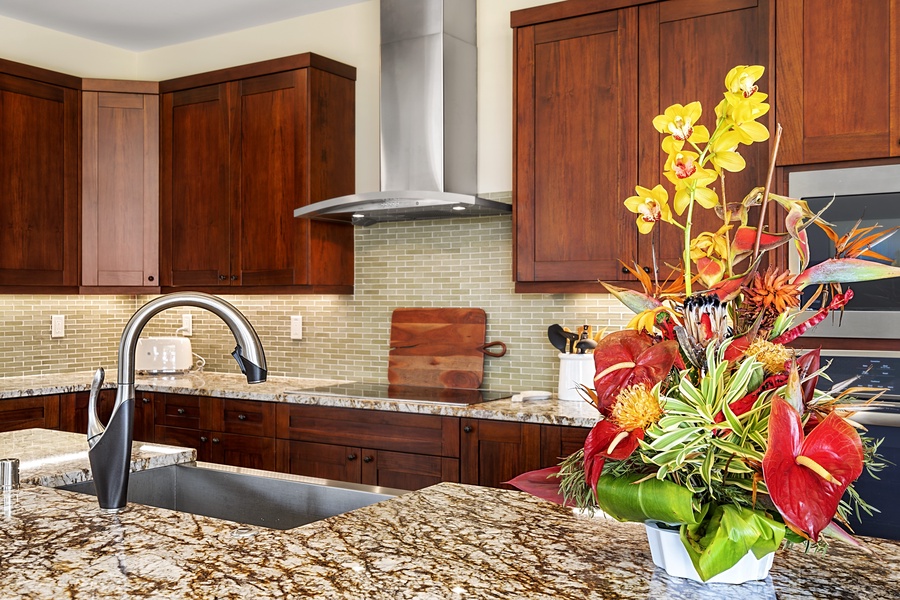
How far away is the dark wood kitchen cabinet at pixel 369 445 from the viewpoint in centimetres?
330

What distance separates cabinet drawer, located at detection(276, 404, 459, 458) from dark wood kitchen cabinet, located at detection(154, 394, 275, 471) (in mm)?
116

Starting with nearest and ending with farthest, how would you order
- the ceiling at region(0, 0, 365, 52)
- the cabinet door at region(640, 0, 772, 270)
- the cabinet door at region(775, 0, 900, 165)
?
1. the cabinet door at region(775, 0, 900, 165)
2. the cabinet door at region(640, 0, 772, 270)
3. the ceiling at region(0, 0, 365, 52)

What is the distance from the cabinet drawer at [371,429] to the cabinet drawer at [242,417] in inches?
2.5

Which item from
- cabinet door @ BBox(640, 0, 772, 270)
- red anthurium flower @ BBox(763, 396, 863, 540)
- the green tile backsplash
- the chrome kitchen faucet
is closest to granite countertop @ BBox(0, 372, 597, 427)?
the green tile backsplash

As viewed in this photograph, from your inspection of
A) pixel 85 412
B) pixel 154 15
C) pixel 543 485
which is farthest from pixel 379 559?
pixel 154 15

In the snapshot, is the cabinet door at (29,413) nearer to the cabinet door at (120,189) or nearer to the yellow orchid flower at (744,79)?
the cabinet door at (120,189)

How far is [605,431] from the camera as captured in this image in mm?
895

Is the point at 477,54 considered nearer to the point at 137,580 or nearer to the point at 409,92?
the point at 409,92

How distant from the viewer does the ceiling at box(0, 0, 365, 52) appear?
4305 millimetres

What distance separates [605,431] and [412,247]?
332 centimetres

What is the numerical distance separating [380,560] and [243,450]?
2.91 m

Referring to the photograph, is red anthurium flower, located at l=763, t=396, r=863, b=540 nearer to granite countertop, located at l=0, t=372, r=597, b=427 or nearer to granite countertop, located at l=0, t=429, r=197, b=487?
granite countertop, located at l=0, t=429, r=197, b=487

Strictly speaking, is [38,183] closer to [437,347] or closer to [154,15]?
[154,15]

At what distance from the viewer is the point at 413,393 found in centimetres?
370
